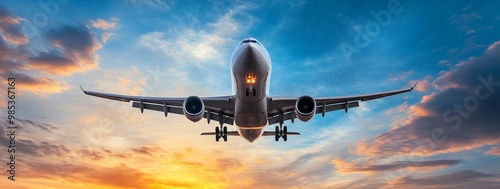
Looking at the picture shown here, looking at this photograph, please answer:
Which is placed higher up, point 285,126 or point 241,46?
point 241,46

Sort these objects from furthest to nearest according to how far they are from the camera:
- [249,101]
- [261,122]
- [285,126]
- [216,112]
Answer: [285,126]
[216,112]
[261,122]
[249,101]

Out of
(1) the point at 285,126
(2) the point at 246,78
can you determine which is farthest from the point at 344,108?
(2) the point at 246,78

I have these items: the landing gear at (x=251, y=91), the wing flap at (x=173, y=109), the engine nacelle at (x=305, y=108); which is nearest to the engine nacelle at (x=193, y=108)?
the landing gear at (x=251, y=91)

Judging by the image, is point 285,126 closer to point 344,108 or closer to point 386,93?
point 344,108

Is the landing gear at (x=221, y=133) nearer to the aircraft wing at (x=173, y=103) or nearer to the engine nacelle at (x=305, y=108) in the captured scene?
the aircraft wing at (x=173, y=103)

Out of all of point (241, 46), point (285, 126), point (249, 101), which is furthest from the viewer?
point (285, 126)

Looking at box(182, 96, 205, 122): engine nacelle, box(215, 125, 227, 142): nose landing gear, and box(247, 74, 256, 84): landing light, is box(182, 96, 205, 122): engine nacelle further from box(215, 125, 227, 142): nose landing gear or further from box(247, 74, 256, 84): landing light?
box(215, 125, 227, 142): nose landing gear

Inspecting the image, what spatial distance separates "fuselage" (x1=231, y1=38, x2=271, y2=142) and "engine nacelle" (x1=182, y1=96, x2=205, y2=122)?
231 centimetres

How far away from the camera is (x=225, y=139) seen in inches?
1264

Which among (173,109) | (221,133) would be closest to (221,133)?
(221,133)

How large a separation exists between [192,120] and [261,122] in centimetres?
485

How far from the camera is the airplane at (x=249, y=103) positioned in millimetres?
21469

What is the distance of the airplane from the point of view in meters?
21.5

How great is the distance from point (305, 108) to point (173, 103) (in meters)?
9.43
